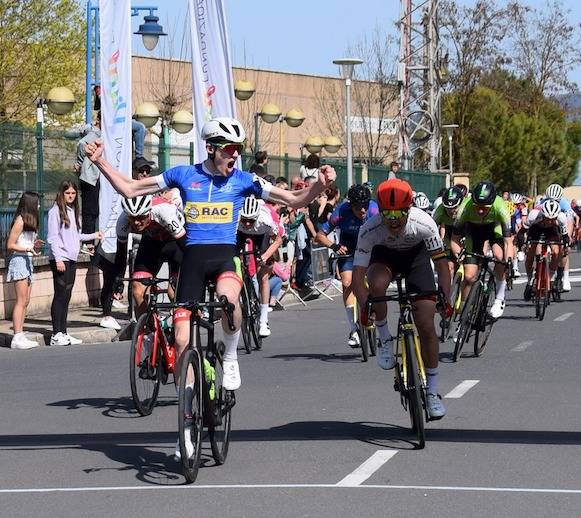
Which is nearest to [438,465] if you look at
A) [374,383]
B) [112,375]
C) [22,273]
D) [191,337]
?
[191,337]

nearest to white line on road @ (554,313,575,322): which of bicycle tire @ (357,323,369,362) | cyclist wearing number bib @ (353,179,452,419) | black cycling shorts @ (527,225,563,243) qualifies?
black cycling shorts @ (527,225,563,243)

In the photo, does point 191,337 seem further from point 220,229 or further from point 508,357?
point 508,357

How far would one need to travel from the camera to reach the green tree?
46.6 meters

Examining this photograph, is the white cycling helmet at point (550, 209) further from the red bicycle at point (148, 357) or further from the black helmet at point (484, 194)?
the red bicycle at point (148, 357)

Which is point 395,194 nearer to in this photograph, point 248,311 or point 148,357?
point 148,357

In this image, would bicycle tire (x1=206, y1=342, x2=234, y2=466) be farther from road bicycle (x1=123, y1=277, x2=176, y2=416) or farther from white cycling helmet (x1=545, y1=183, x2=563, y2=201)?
white cycling helmet (x1=545, y1=183, x2=563, y2=201)

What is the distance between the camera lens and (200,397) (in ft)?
28.9

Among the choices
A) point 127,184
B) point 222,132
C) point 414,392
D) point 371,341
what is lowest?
point 371,341

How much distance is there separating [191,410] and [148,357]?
2.92 m

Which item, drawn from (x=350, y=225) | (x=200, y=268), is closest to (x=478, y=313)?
(x=350, y=225)

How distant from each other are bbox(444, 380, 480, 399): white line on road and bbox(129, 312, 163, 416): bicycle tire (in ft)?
7.76

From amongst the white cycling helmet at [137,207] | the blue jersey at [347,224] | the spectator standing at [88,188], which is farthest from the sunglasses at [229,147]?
the spectator standing at [88,188]

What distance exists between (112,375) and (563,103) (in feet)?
289

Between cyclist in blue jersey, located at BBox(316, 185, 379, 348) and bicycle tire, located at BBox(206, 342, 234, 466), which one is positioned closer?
bicycle tire, located at BBox(206, 342, 234, 466)
